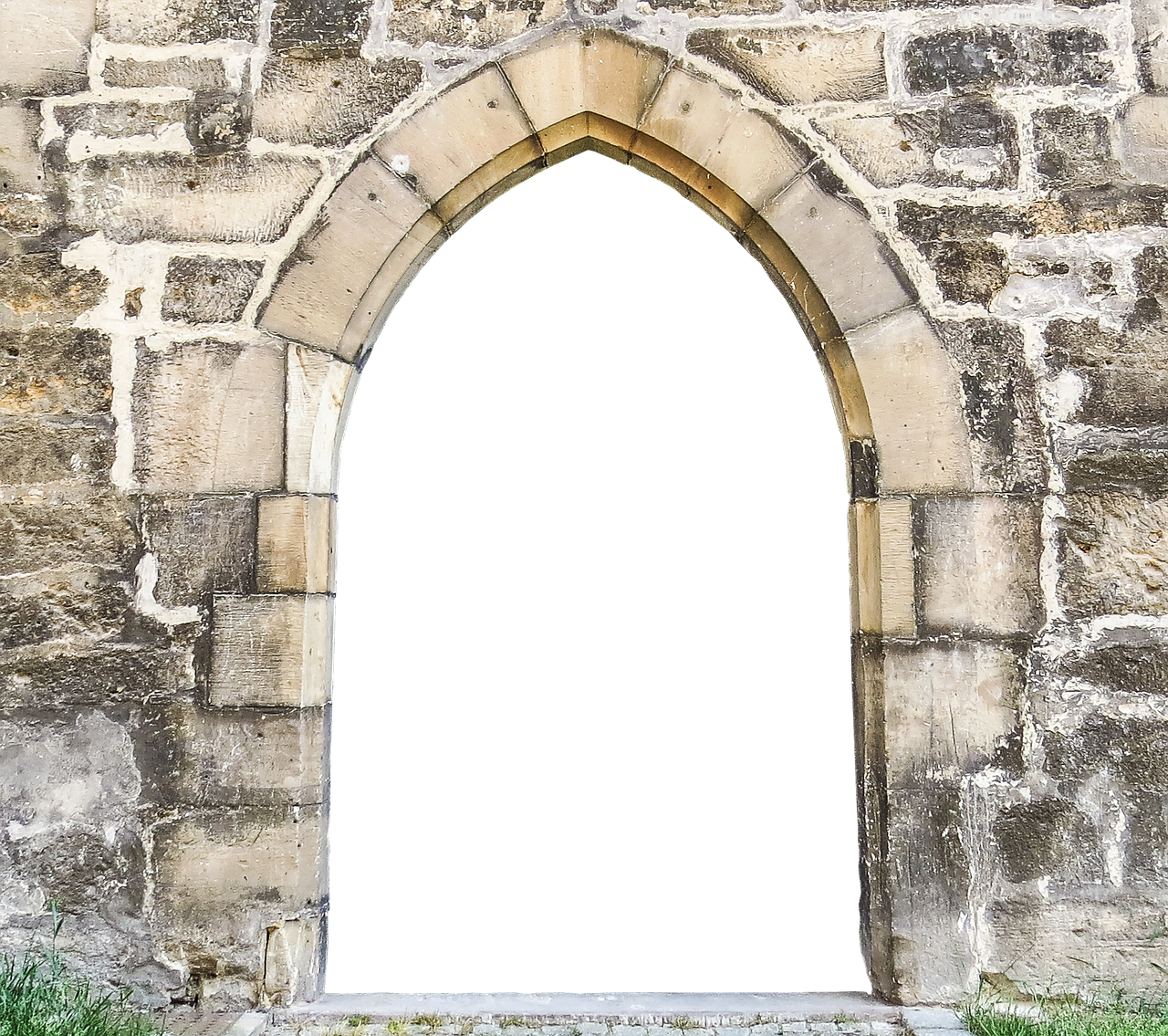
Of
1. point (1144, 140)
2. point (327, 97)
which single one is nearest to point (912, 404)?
point (1144, 140)

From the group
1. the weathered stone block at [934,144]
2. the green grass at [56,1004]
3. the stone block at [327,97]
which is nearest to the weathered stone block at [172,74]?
the stone block at [327,97]

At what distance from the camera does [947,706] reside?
8.39ft

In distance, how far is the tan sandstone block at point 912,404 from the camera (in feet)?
8.60

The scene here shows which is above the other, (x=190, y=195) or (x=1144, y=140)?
(x=1144, y=140)

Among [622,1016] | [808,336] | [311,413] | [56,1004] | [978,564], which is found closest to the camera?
[56,1004]

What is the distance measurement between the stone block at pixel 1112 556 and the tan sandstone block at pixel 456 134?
1876mm

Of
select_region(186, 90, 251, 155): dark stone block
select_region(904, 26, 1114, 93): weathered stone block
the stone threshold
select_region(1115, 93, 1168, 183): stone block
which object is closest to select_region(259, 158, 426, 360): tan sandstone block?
select_region(186, 90, 251, 155): dark stone block

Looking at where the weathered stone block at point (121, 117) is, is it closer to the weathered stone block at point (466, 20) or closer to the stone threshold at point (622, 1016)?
the weathered stone block at point (466, 20)

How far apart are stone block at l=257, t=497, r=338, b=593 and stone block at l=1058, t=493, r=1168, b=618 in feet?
6.66

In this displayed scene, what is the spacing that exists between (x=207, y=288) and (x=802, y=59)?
1802mm

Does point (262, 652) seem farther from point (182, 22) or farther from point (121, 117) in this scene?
point (182, 22)

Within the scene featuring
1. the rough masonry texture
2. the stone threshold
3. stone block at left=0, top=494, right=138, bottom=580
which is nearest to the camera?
the stone threshold

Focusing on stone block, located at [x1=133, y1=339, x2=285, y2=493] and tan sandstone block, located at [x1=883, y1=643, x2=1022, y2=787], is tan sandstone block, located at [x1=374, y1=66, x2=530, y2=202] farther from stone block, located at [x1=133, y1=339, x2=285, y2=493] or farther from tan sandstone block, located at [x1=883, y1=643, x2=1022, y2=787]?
tan sandstone block, located at [x1=883, y1=643, x2=1022, y2=787]

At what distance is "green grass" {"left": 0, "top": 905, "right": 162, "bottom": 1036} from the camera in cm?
219
